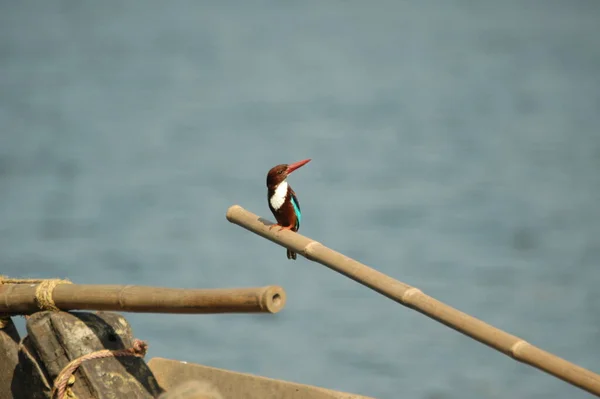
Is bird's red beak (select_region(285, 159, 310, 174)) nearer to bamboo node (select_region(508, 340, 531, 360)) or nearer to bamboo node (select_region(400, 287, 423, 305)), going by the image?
bamboo node (select_region(400, 287, 423, 305))

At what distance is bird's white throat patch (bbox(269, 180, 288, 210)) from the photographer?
→ 6.46 metres

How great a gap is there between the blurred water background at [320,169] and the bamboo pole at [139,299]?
9204 mm

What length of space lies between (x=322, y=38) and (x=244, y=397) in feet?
→ 69.8

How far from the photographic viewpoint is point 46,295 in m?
4.33

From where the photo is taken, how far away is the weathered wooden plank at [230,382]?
5.51 metres

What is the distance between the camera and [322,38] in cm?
2642

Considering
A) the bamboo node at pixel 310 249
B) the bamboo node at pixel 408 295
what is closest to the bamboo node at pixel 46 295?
the bamboo node at pixel 310 249

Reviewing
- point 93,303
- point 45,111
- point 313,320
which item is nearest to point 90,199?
point 45,111

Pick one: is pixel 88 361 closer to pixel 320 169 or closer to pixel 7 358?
pixel 7 358

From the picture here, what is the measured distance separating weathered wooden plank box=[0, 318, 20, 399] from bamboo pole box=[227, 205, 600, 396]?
4.06ft

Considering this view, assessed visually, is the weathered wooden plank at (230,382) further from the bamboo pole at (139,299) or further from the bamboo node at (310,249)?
the bamboo pole at (139,299)

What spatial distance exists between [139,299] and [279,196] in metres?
2.48

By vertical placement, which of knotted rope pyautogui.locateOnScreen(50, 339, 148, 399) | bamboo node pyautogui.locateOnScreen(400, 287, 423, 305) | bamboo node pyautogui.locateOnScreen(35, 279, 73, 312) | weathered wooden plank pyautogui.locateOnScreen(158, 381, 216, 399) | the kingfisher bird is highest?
the kingfisher bird

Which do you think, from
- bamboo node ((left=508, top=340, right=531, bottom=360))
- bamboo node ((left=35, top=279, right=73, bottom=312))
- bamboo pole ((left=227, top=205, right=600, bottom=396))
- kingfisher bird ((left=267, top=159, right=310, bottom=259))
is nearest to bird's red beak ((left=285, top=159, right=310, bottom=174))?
kingfisher bird ((left=267, top=159, right=310, bottom=259))
